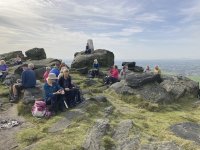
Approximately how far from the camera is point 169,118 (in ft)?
74.7

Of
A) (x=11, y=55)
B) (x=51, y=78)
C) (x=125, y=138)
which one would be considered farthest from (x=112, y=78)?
(x=11, y=55)

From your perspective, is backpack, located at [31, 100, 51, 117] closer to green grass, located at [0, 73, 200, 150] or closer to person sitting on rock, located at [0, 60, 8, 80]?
green grass, located at [0, 73, 200, 150]

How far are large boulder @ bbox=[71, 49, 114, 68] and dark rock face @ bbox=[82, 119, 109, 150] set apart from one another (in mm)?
35559

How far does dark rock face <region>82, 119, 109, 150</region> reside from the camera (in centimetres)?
1524

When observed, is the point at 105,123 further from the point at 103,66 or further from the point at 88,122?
the point at 103,66

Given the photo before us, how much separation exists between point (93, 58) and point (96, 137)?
1541 inches

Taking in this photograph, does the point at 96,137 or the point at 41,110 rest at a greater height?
the point at 96,137

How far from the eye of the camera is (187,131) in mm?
18172

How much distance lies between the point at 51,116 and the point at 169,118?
8932mm

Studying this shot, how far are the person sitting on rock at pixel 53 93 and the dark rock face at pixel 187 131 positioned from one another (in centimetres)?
874

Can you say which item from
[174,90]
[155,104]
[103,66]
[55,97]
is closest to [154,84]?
[174,90]

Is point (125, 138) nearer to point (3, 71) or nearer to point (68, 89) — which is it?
point (68, 89)

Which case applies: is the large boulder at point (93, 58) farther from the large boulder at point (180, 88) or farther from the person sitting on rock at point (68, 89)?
the person sitting on rock at point (68, 89)

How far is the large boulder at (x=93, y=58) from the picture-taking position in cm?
5292
